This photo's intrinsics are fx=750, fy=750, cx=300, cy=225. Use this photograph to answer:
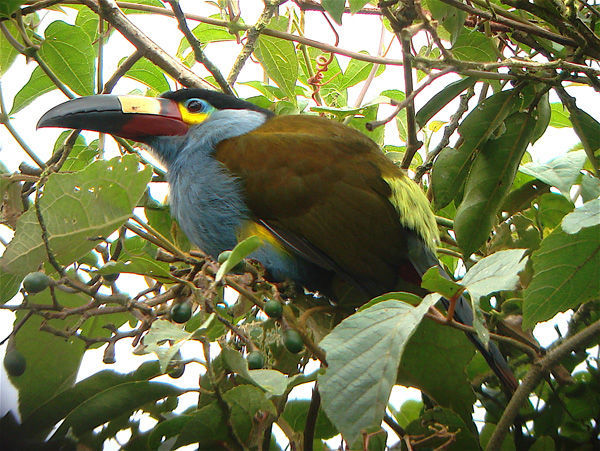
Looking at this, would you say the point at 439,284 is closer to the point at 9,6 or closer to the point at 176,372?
the point at 176,372

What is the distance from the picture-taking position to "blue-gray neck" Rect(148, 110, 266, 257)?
7.32 ft

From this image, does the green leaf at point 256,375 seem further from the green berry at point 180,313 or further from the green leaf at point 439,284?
the green leaf at point 439,284

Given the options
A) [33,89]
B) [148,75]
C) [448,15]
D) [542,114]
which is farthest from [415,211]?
[33,89]

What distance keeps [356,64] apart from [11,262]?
1296 mm

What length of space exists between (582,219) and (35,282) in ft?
3.22

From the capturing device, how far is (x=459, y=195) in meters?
1.99

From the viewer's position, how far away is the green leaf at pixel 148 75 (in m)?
2.38

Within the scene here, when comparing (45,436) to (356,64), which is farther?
(356,64)

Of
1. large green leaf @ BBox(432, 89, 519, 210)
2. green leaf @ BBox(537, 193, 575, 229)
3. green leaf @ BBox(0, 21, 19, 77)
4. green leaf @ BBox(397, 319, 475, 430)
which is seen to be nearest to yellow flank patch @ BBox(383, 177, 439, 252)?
large green leaf @ BBox(432, 89, 519, 210)

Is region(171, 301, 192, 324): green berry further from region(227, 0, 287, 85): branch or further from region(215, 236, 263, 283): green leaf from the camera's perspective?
region(227, 0, 287, 85): branch

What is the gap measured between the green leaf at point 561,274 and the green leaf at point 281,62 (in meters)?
0.99

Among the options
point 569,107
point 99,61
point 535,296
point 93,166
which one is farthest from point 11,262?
point 569,107

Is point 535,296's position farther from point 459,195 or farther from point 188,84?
point 188,84

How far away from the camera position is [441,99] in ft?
6.17
